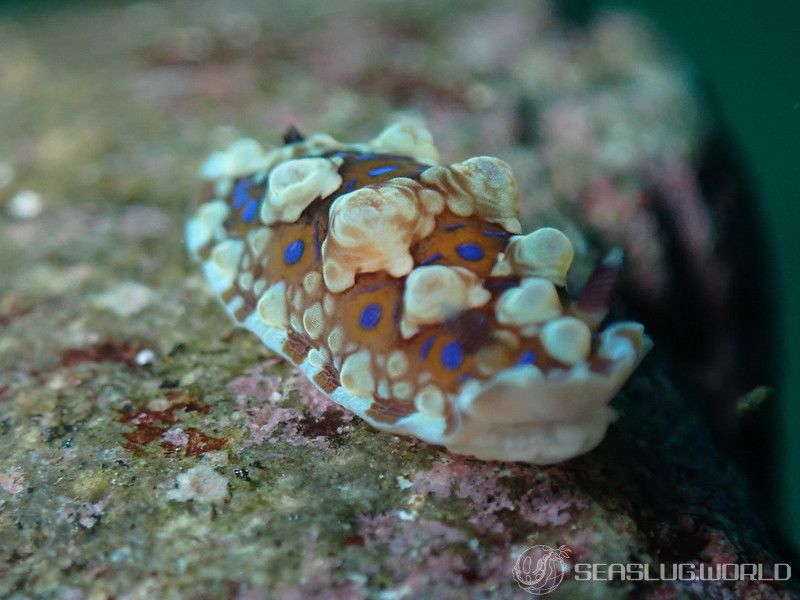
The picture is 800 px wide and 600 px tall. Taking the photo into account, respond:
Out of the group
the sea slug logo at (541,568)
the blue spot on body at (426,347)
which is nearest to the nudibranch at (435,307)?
the blue spot on body at (426,347)

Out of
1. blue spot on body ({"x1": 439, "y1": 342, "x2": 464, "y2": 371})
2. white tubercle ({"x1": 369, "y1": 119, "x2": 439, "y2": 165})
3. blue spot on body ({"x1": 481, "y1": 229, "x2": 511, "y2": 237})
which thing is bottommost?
blue spot on body ({"x1": 439, "y1": 342, "x2": 464, "y2": 371})

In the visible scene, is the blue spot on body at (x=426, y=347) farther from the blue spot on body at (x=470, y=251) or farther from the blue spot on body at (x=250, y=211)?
the blue spot on body at (x=250, y=211)

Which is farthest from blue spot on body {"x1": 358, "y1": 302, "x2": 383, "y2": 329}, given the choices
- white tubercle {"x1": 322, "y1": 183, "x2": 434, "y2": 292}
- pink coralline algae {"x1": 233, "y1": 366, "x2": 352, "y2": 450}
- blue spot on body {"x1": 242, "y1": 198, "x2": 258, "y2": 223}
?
blue spot on body {"x1": 242, "y1": 198, "x2": 258, "y2": 223}

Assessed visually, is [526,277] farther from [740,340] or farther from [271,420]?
[740,340]

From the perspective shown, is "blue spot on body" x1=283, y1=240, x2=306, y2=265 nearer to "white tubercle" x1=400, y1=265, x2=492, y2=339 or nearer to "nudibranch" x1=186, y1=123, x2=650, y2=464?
"nudibranch" x1=186, y1=123, x2=650, y2=464

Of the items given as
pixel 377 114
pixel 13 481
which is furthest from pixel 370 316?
pixel 377 114

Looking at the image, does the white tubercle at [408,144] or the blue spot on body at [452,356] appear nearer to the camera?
the blue spot on body at [452,356]

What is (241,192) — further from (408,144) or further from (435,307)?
(435,307)
